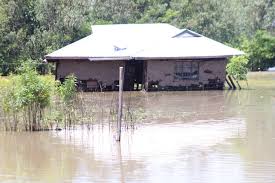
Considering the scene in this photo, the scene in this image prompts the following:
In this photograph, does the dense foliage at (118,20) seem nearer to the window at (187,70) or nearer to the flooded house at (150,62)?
the flooded house at (150,62)

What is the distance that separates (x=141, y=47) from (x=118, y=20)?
2033cm

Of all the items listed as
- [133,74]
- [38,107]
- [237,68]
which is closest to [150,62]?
[133,74]

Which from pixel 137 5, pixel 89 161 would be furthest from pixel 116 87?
pixel 137 5

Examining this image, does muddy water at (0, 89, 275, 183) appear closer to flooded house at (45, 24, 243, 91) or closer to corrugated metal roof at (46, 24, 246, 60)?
corrugated metal roof at (46, 24, 246, 60)

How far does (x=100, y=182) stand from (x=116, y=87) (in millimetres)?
20210

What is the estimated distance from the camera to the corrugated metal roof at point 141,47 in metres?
29.9

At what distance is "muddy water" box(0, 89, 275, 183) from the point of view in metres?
11.7

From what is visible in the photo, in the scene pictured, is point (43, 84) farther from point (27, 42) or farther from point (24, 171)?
point (27, 42)

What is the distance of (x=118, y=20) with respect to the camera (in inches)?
2009

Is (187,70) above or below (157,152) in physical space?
above

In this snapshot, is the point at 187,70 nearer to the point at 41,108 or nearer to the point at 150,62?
the point at 150,62

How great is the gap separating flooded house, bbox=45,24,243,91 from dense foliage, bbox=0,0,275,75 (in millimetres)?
9190

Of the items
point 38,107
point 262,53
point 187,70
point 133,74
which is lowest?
point 38,107

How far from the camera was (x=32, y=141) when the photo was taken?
15.4 meters
